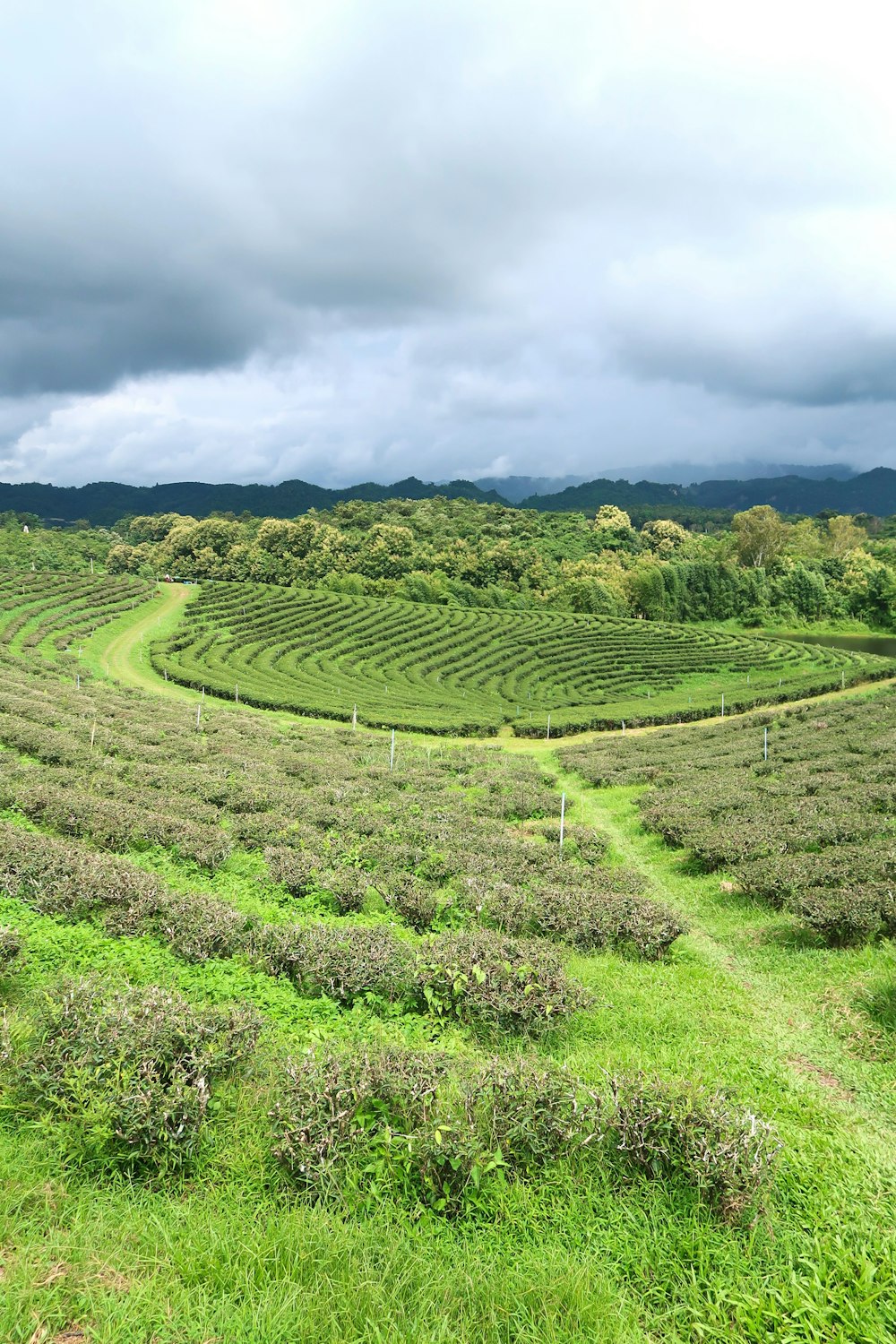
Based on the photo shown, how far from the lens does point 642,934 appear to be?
33.1 feet

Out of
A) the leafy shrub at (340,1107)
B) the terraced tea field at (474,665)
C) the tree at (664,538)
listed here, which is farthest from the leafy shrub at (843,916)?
the tree at (664,538)

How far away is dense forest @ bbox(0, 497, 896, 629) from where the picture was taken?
107312mm

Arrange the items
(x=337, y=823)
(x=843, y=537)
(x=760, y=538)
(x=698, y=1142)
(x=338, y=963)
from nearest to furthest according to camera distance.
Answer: (x=698, y=1142) < (x=338, y=963) < (x=337, y=823) < (x=760, y=538) < (x=843, y=537)

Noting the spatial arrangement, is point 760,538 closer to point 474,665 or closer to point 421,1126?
point 474,665

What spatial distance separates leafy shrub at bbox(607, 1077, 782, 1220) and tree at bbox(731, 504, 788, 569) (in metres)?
133

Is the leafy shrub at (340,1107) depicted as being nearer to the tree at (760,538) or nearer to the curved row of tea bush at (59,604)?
the curved row of tea bush at (59,604)

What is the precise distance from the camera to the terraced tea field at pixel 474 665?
52.1 metres

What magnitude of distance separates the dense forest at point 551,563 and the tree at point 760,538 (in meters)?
0.23

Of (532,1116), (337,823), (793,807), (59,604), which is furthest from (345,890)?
(59,604)

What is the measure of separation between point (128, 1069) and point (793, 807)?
51.9 ft

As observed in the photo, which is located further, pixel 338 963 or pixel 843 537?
pixel 843 537

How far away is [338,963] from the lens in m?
7.73

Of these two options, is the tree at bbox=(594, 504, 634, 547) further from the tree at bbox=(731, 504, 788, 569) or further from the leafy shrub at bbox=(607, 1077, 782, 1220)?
the leafy shrub at bbox=(607, 1077, 782, 1220)

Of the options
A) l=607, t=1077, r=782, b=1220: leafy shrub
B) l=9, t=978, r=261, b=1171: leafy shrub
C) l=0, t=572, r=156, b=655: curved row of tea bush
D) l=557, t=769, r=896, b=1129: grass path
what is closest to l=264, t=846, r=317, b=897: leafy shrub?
l=9, t=978, r=261, b=1171: leafy shrub
